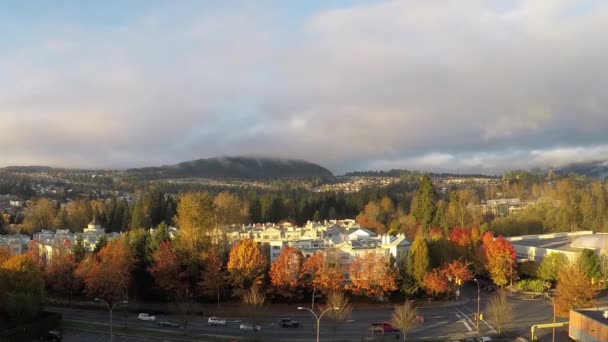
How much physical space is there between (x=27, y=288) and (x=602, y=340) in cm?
4725

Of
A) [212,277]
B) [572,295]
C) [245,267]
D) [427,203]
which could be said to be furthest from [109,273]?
[427,203]

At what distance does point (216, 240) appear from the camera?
67.2 metres

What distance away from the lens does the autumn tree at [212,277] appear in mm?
56594

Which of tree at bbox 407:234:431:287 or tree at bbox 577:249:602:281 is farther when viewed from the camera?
tree at bbox 577:249:602:281

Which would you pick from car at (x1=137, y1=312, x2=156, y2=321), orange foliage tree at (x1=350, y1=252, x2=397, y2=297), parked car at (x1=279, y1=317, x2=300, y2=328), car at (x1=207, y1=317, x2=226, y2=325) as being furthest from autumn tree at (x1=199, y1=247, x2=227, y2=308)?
orange foliage tree at (x1=350, y1=252, x2=397, y2=297)

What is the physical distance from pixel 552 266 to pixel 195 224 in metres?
42.5

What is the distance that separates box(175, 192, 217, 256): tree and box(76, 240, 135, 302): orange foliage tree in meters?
6.03

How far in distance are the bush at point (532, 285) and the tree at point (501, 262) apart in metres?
1.95

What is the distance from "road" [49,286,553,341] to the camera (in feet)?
148

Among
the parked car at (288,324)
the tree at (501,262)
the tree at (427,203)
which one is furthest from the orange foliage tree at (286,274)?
the tree at (427,203)

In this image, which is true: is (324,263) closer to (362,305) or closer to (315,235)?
(362,305)

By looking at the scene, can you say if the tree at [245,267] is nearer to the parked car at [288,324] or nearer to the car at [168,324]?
the parked car at [288,324]

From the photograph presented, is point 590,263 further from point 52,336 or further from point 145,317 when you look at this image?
point 52,336

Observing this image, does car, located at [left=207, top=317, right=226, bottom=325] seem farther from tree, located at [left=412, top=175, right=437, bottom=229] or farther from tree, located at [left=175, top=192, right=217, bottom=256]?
tree, located at [left=412, top=175, right=437, bottom=229]
